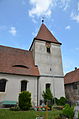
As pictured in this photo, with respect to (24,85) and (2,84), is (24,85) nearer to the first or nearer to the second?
(24,85)

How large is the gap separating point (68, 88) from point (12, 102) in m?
13.8

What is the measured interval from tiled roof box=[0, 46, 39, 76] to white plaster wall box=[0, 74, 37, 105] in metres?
0.73

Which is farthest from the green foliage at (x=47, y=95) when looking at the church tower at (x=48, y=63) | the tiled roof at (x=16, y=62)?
the tiled roof at (x=16, y=62)

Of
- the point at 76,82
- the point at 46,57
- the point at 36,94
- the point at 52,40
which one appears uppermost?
the point at 52,40

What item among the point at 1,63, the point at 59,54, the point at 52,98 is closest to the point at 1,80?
the point at 1,63

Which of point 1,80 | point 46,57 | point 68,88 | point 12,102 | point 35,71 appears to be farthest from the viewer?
point 68,88

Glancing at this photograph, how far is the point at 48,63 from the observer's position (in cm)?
1973

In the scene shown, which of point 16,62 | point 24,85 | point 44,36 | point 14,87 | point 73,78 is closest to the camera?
point 14,87

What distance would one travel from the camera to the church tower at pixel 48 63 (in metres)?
18.0

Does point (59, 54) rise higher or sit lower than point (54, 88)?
higher

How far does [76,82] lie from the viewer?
21.5 meters

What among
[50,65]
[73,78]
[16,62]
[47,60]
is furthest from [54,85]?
[16,62]

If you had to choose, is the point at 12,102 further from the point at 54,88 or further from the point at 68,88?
the point at 68,88

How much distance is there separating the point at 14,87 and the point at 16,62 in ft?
13.8
